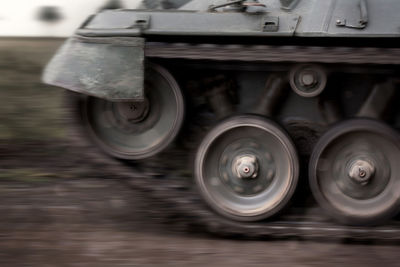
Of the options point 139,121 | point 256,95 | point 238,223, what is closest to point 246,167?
point 238,223

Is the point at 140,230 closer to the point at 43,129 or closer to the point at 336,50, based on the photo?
the point at 336,50

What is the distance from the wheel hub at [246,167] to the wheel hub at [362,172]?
0.60 metres

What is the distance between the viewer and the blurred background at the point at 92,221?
488cm

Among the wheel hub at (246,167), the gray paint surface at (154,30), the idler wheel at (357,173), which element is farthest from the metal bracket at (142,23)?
the idler wheel at (357,173)

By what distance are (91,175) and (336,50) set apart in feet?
8.05

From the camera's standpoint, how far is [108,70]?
5129mm

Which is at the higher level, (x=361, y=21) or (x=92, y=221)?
(x=361, y=21)

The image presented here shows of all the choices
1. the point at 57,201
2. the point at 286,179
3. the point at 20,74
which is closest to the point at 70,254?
the point at 57,201

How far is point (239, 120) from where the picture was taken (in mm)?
5258

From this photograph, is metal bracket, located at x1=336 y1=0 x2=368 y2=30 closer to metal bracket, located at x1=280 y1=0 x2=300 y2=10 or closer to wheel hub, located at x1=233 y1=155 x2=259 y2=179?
metal bracket, located at x1=280 y1=0 x2=300 y2=10

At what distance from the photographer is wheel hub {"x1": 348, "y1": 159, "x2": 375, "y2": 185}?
5180 millimetres

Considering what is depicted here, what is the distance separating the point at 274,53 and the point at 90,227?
1661mm

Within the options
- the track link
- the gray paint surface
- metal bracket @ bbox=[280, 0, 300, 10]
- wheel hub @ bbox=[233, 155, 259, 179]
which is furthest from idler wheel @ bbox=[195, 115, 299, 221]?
metal bracket @ bbox=[280, 0, 300, 10]

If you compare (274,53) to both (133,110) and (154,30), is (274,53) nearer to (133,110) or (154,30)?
(154,30)
